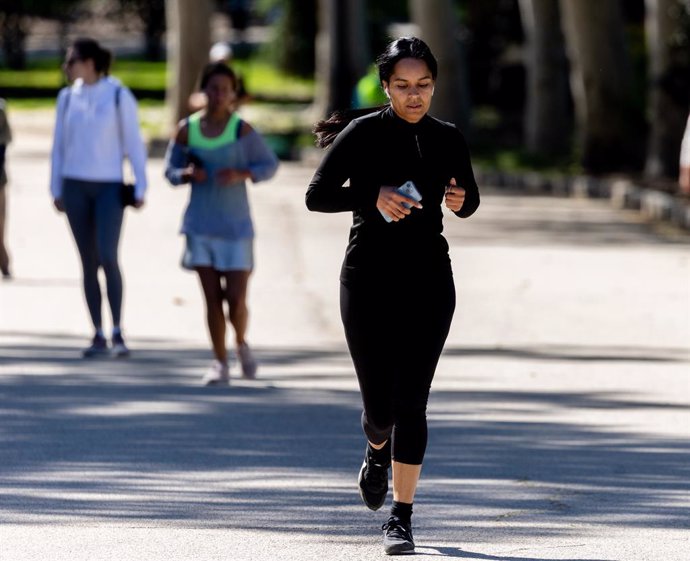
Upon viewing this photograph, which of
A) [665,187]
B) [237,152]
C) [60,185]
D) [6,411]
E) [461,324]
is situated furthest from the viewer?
[665,187]

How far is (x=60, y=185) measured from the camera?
11078mm

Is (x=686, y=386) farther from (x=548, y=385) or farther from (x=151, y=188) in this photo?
(x=151, y=188)

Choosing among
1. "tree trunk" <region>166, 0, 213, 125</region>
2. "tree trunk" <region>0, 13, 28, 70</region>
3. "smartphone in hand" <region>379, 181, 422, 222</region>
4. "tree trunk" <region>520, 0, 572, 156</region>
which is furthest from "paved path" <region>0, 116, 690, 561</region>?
"tree trunk" <region>0, 13, 28, 70</region>

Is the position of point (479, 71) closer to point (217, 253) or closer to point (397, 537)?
point (217, 253)

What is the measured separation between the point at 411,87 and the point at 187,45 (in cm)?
2577

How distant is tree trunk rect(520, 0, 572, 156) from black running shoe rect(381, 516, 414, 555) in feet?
72.4

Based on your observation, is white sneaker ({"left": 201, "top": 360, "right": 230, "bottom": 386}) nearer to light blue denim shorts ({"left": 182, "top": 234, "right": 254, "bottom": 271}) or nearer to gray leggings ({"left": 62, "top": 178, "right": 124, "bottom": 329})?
light blue denim shorts ({"left": 182, "top": 234, "right": 254, "bottom": 271})

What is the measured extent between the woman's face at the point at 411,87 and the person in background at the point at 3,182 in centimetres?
889

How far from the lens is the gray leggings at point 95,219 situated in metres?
11.0

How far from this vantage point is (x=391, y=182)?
20.3 feet

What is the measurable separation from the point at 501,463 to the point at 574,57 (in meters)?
17.3

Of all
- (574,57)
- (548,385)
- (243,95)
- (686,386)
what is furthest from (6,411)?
(574,57)

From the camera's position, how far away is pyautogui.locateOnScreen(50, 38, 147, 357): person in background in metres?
11.0

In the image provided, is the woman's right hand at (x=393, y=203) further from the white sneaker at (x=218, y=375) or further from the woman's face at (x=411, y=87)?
the white sneaker at (x=218, y=375)
